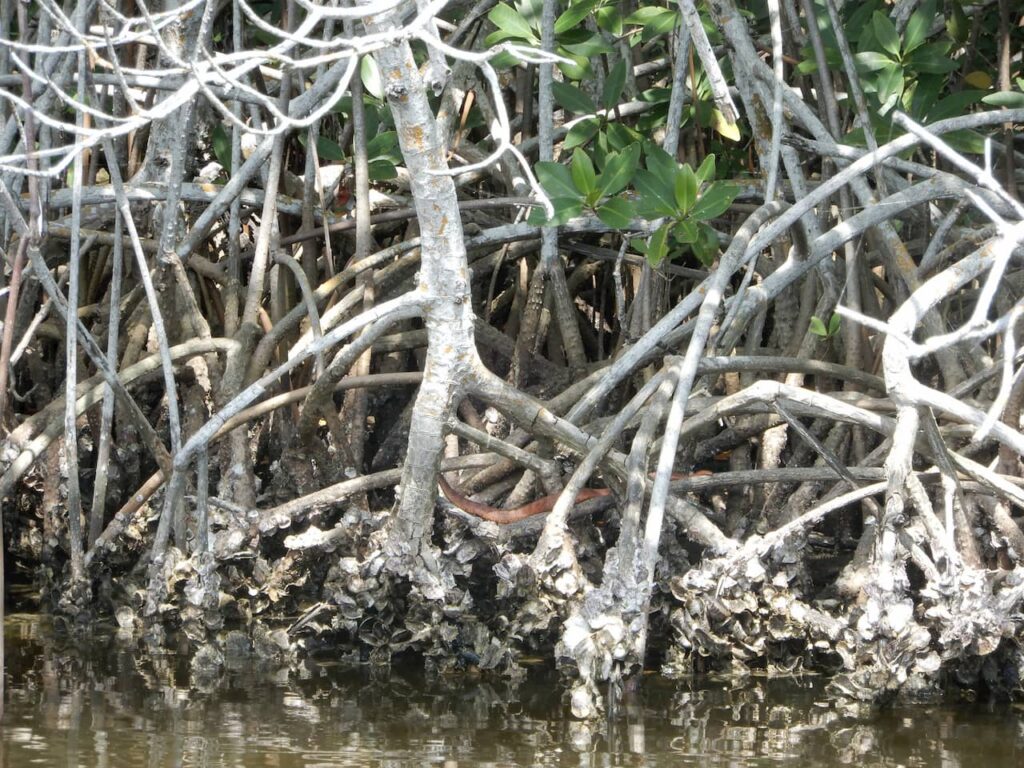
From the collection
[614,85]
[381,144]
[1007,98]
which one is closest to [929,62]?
[1007,98]

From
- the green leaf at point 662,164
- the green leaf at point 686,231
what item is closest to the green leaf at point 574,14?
the green leaf at point 662,164

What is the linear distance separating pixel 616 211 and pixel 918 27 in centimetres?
90

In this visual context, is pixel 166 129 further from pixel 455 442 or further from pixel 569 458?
pixel 569 458

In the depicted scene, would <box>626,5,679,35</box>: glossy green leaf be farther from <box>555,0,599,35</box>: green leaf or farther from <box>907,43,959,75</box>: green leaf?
<box>907,43,959,75</box>: green leaf

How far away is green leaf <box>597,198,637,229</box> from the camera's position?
9.36 feet

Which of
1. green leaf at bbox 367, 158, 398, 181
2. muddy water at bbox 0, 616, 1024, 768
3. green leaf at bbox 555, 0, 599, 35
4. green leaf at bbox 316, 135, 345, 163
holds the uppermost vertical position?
green leaf at bbox 555, 0, 599, 35

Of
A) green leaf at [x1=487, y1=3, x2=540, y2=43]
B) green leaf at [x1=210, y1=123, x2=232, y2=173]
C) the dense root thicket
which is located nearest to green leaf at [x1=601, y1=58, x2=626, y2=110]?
the dense root thicket

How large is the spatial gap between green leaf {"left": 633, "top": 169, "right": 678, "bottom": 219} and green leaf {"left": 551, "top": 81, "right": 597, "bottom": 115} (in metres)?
0.57

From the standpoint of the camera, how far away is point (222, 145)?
142 inches

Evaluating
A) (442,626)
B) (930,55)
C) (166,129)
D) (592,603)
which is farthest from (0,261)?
(930,55)

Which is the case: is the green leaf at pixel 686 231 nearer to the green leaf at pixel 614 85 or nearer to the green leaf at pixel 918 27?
the green leaf at pixel 614 85

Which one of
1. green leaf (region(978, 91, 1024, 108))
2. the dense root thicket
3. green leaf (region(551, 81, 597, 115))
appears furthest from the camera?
green leaf (region(551, 81, 597, 115))

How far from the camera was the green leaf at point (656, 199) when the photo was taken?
2826mm

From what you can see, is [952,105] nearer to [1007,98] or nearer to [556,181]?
[1007,98]
